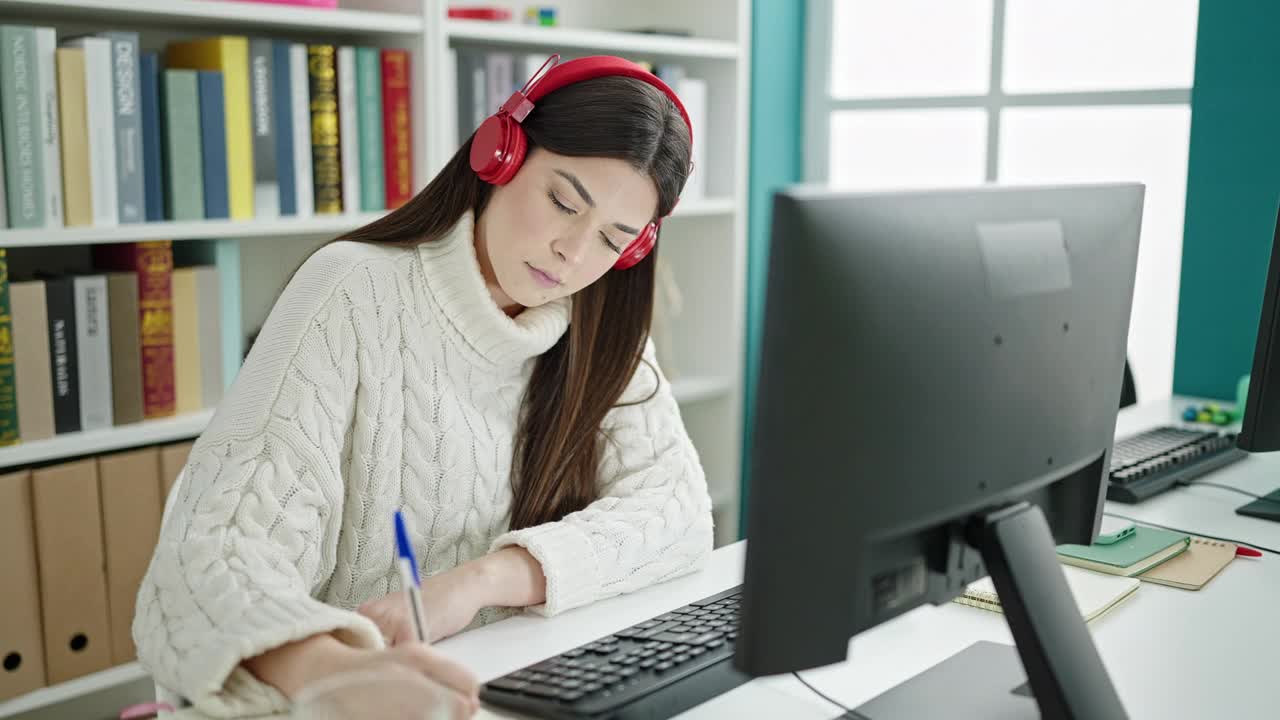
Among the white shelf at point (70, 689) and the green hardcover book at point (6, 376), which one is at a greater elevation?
the green hardcover book at point (6, 376)

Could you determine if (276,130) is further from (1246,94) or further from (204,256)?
(1246,94)

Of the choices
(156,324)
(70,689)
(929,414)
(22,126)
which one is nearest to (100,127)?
(22,126)

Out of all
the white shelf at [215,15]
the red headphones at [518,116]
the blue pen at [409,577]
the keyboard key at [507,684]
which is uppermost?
the white shelf at [215,15]

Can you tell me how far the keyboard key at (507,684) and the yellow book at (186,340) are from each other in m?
1.31

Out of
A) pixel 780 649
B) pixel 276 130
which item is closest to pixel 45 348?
pixel 276 130

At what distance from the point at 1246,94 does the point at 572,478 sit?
1.59m

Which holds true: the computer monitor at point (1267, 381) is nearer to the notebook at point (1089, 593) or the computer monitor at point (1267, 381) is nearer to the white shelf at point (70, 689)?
the notebook at point (1089, 593)

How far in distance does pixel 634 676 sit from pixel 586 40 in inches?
70.1

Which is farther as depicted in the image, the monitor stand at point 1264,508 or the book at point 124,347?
the book at point 124,347

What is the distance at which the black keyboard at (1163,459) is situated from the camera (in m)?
1.61

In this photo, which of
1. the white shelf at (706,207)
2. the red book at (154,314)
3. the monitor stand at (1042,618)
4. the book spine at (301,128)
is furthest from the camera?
the white shelf at (706,207)

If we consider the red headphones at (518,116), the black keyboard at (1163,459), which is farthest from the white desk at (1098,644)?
the red headphones at (518,116)

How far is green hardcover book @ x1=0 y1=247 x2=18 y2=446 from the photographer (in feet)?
5.95

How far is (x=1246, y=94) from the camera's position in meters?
2.18
